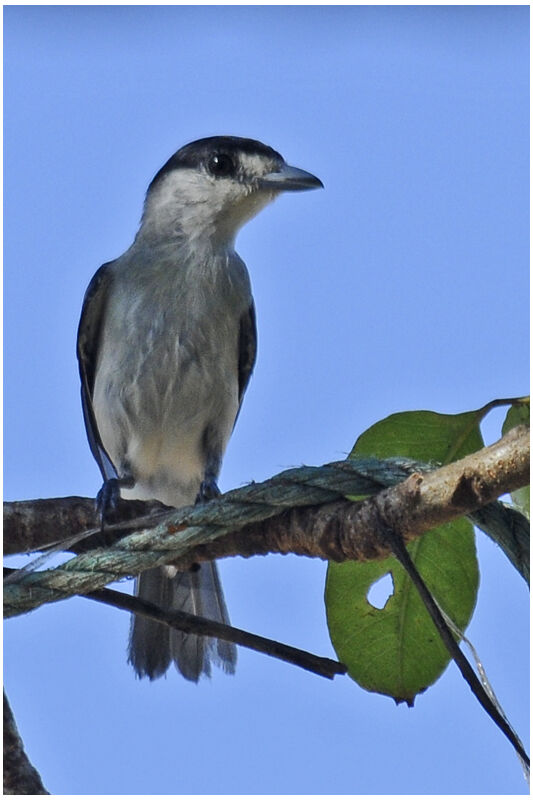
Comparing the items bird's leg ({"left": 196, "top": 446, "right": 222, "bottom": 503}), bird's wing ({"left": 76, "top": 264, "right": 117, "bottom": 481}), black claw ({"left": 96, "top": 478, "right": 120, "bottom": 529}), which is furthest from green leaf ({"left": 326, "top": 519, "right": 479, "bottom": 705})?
bird's wing ({"left": 76, "top": 264, "right": 117, "bottom": 481})

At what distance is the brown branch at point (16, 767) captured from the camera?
6.97 feet

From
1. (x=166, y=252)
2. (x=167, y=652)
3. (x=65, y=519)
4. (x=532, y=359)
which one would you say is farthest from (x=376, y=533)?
(x=166, y=252)

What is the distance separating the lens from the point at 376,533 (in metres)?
2.29

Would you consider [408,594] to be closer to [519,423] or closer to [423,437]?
[423,437]

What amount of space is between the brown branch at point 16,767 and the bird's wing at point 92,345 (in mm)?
2277

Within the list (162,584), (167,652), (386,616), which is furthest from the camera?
(162,584)

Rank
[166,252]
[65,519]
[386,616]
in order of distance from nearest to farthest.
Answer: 1. [386,616]
2. [65,519]
3. [166,252]

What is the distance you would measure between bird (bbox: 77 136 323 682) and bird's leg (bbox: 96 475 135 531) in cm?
1

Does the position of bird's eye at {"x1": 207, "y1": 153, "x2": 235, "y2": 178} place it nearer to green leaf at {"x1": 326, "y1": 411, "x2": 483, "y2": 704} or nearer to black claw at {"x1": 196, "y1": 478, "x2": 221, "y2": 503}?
black claw at {"x1": 196, "y1": 478, "x2": 221, "y2": 503}

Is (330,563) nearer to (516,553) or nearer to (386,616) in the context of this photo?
(386,616)

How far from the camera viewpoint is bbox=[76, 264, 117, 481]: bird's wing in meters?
4.46

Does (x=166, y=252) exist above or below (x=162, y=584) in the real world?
above

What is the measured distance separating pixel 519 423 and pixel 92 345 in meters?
2.57

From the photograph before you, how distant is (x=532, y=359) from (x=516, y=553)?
391 millimetres
